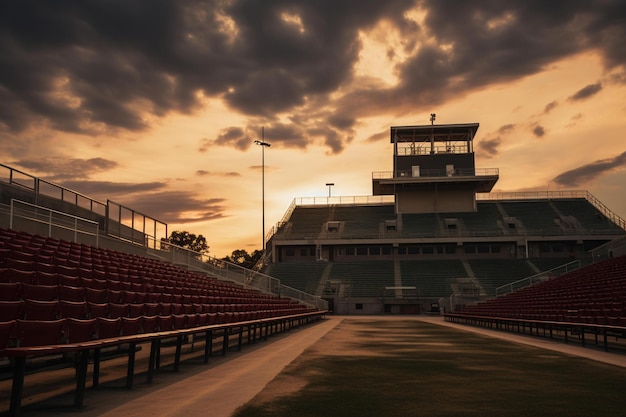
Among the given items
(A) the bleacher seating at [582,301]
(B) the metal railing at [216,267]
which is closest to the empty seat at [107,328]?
(A) the bleacher seating at [582,301]

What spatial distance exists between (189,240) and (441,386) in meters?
94.7

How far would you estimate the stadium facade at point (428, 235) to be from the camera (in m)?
48.4

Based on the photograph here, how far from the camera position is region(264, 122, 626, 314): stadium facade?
48.4 meters

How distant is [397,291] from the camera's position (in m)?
47.8

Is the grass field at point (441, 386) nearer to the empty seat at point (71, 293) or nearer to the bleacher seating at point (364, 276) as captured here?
the empty seat at point (71, 293)

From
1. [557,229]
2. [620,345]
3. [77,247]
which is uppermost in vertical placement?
[557,229]

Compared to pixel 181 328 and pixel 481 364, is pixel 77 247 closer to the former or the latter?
pixel 181 328

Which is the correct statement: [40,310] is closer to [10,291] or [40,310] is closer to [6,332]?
[10,291]

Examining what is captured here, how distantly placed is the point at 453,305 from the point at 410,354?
3117cm

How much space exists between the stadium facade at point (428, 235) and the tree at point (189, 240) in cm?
3864

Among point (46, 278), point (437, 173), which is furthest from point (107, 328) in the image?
point (437, 173)

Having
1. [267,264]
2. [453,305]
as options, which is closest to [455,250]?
[453,305]

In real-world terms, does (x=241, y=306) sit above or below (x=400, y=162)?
below

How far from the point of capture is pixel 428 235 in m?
54.8
